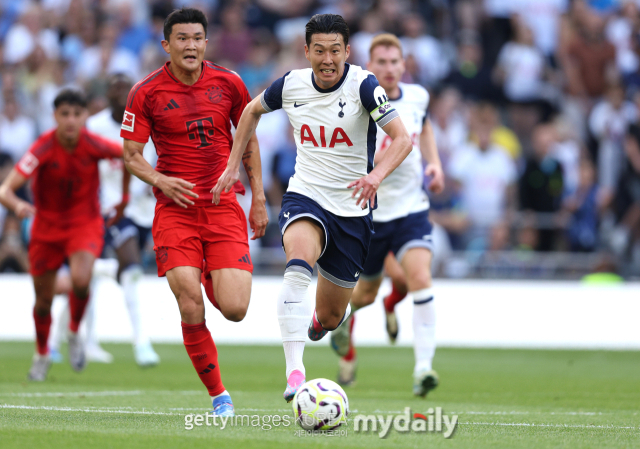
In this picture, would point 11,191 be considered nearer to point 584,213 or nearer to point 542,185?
point 542,185

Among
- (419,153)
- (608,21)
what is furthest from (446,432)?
(608,21)

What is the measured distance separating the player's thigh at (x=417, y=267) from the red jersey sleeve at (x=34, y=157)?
382cm

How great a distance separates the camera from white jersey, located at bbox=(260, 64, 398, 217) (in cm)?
645

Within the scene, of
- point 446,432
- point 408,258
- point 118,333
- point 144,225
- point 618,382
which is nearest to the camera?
point 446,432

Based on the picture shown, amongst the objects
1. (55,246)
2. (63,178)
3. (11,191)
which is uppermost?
(63,178)

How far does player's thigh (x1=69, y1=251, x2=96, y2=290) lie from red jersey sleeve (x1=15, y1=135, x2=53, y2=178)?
958 mm

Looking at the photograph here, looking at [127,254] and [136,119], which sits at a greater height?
[136,119]

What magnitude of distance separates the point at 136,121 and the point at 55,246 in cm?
355

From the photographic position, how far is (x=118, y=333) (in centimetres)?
1512

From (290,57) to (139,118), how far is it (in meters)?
11.0

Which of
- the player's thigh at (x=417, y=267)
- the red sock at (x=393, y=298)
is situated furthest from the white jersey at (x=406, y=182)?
the red sock at (x=393, y=298)

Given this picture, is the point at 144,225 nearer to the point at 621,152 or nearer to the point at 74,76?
the point at 74,76

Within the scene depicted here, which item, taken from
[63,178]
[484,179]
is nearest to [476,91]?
[484,179]

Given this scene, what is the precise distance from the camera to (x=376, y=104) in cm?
628
